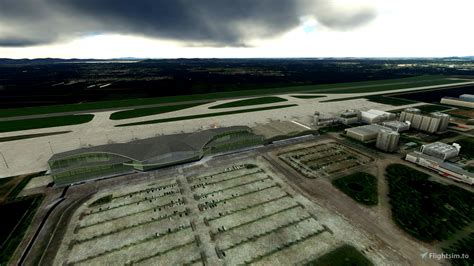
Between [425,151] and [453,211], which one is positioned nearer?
[453,211]

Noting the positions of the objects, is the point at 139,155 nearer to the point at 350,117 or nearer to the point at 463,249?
the point at 463,249

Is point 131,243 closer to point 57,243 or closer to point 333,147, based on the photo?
point 57,243

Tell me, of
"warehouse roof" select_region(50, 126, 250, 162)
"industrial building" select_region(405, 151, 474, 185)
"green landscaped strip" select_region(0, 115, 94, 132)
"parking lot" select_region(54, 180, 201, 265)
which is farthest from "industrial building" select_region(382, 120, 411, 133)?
"green landscaped strip" select_region(0, 115, 94, 132)

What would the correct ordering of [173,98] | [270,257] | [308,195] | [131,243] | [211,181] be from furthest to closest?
[173,98] < [211,181] < [308,195] < [131,243] < [270,257]

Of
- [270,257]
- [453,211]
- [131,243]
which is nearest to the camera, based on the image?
[270,257]

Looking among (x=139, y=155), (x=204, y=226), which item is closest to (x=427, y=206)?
(x=204, y=226)

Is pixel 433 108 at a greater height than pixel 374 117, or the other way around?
pixel 374 117

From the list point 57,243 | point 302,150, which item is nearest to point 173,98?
point 302,150

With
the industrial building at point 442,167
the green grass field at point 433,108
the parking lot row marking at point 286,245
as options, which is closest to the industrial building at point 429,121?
the industrial building at point 442,167
